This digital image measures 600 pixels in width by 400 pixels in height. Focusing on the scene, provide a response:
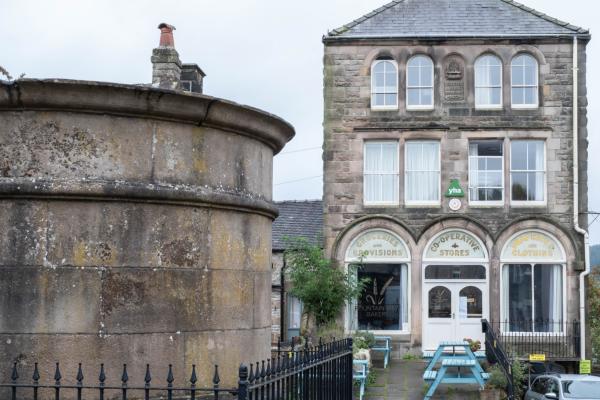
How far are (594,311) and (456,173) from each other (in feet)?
29.7

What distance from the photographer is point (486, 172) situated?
27.4 meters

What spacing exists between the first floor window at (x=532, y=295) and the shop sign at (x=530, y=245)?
1.18 feet

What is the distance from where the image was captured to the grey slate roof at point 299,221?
32847 mm

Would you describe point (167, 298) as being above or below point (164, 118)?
below

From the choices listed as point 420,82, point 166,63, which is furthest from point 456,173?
point 166,63

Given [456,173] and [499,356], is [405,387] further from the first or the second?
[456,173]

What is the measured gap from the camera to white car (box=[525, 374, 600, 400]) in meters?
18.1

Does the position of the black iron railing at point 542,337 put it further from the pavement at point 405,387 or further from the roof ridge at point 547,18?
the roof ridge at point 547,18

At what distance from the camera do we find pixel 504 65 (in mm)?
27438

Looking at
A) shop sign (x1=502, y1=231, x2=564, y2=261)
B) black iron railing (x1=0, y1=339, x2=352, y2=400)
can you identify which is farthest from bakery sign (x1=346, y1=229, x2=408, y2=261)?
black iron railing (x1=0, y1=339, x2=352, y2=400)

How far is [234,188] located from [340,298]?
19046mm

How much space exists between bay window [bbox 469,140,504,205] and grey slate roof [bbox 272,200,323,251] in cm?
666

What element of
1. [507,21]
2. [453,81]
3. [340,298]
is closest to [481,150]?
[453,81]

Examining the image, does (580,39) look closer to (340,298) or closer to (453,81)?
(453,81)
